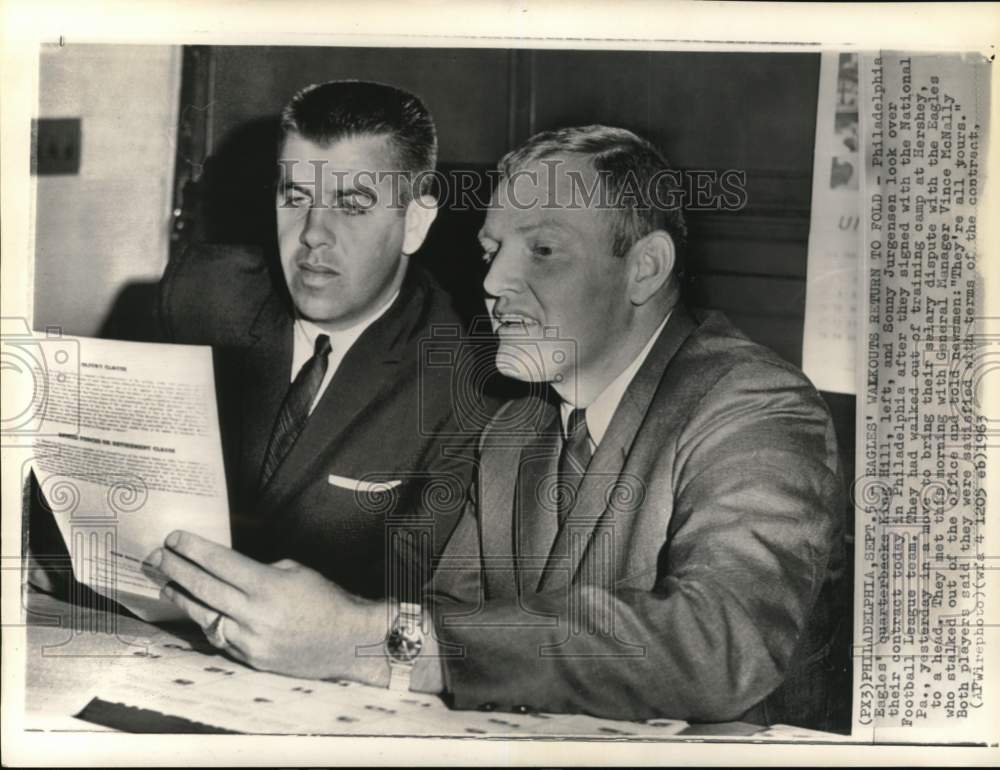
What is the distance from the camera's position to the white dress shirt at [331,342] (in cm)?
195

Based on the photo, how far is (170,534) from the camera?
195 cm

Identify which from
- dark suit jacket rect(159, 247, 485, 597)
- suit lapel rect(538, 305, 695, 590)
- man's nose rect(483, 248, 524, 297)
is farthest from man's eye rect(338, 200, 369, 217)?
suit lapel rect(538, 305, 695, 590)

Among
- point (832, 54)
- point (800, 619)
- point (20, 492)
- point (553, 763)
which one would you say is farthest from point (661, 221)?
point (20, 492)

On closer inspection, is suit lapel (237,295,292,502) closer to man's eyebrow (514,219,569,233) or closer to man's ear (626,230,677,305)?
man's eyebrow (514,219,569,233)

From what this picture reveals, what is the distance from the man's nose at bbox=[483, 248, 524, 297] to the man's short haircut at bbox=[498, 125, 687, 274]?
0.13 metres

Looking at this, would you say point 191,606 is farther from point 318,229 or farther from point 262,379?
point 318,229

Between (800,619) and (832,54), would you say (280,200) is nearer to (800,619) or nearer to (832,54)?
(832,54)

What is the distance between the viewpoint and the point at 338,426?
6.35 ft

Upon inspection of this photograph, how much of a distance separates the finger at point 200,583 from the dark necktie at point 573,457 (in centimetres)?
54

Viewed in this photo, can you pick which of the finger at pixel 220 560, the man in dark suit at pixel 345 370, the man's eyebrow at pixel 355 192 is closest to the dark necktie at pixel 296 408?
the man in dark suit at pixel 345 370

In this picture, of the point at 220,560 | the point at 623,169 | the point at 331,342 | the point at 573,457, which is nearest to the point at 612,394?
the point at 573,457

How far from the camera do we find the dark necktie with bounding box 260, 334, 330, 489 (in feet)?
6.39

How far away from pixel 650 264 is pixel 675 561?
471mm

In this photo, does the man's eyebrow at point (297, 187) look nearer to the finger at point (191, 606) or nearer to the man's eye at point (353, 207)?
the man's eye at point (353, 207)
